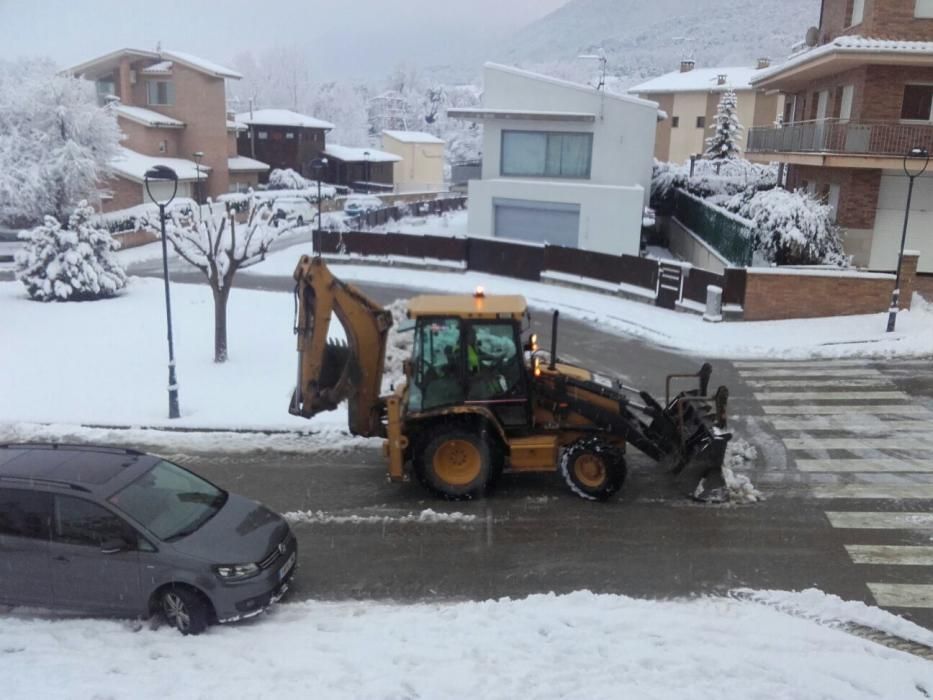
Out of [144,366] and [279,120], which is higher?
[279,120]

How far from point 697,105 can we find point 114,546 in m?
66.4

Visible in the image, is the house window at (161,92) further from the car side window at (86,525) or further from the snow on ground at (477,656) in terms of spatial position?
the snow on ground at (477,656)

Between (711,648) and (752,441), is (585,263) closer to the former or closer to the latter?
(752,441)

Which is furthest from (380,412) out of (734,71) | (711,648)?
(734,71)

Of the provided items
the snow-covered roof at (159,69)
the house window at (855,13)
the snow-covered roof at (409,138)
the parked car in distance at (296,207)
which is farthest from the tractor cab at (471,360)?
the snow-covered roof at (409,138)

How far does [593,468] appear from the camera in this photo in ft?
35.3

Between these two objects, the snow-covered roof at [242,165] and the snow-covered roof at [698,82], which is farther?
the snow-covered roof at [698,82]

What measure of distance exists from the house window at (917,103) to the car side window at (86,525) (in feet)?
85.0

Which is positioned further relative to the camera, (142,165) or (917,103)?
(142,165)

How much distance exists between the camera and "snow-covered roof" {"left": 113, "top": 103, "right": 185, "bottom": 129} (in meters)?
48.5

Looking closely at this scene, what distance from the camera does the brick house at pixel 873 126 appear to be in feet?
78.6

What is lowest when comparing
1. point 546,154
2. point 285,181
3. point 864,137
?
point 285,181

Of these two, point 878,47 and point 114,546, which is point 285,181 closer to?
point 878,47

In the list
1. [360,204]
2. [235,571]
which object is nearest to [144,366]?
[235,571]
